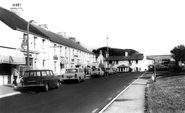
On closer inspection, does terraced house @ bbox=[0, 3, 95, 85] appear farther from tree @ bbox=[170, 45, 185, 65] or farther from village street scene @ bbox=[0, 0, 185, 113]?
tree @ bbox=[170, 45, 185, 65]

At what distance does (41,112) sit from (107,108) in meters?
2.70

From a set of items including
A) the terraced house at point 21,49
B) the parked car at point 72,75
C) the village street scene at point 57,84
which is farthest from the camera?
the parked car at point 72,75

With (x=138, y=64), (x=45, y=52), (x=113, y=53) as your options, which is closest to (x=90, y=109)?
(x=45, y=52)

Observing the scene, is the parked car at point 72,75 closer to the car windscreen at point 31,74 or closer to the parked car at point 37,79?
the parked car at point 37,79

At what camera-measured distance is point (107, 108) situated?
822 centimetres

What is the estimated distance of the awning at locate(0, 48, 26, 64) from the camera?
17.1 m

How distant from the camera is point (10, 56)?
715 inches

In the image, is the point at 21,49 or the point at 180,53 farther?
the point at 180,53

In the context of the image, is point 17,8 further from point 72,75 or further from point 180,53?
point 180,53

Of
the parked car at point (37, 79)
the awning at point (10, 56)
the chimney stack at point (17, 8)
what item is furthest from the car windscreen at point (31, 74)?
the chimney stack at point (17, 8)

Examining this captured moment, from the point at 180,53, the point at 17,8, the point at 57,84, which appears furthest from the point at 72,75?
the point at 180,53

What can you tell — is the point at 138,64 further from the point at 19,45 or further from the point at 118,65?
the point at 19,45

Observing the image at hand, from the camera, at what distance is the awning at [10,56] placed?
1711cm

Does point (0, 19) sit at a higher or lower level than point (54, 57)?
higher
